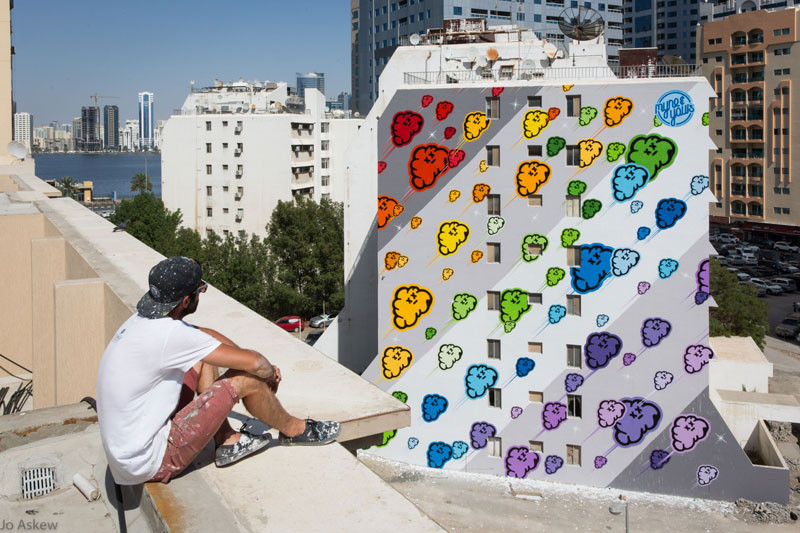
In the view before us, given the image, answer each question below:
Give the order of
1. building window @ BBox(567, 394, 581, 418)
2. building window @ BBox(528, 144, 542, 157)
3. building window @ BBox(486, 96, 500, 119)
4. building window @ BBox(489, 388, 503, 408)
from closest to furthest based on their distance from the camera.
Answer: building window @ BBox(528, 144, 542, 157) < building window @ BBox(486, 96, 500, 119) < building window @ BBox(567, 394, 581, 418) < building window @ BBox(489, 388, 503, 408)

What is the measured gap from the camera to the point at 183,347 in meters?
4.07

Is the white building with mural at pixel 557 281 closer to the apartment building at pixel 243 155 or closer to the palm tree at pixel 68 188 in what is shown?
the apartment building at pixel 243 155

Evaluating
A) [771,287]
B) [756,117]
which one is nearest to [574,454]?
[771,287]

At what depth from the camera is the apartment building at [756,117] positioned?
59094 mm

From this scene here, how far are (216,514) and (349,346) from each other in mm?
29241

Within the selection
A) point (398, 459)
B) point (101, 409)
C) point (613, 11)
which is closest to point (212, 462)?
point (101, 409)

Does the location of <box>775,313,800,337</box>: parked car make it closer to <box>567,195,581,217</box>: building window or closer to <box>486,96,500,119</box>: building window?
<box>567,195,581,217</box>: building window

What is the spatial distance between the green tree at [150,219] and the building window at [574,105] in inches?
1183

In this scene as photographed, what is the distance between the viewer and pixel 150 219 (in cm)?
4909

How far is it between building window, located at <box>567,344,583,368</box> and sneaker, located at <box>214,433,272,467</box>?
20363 mm

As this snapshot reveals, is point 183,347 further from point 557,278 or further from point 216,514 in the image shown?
point 557,278

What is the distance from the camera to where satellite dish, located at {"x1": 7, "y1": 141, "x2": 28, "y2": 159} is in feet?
75.0

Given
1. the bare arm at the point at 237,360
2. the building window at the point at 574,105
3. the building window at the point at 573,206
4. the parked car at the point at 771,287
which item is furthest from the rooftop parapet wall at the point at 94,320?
the parked car at the point at 771,287

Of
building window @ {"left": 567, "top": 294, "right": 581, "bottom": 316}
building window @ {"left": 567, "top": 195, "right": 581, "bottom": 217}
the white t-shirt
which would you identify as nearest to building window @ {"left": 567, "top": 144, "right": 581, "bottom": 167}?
building window @ {"left": 567, "top": 195, "right": 581, "bottom": 217}
